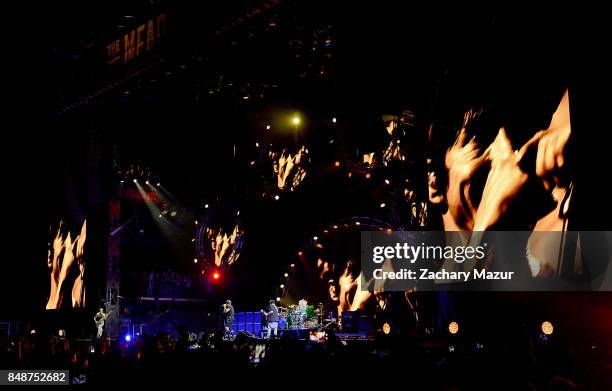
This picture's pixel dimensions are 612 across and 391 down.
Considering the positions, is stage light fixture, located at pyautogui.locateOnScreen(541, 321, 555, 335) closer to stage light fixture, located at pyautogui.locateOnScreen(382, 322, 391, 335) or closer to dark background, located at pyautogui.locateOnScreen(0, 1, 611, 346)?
dark background, located at pyautogui.locateOnScreen(0, 1, 611, 346)

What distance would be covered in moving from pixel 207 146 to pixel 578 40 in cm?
944

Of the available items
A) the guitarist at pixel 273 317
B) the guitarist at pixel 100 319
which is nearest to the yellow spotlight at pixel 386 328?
the guitarist at pixel 273 317

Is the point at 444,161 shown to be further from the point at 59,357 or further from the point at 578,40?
the point at 59,357

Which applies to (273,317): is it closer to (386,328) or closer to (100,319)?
(100,319)

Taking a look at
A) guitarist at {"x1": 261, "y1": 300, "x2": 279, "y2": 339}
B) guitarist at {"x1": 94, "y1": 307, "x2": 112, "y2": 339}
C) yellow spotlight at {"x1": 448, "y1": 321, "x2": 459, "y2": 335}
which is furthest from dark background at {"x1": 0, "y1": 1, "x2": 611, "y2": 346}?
yellow spotlight at {"x1": 448, "y1": 321, "x2": 459, "y2": 335}

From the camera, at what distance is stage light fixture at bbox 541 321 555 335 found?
911 centimetres

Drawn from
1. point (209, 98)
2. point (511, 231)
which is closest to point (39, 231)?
point (209, 98)

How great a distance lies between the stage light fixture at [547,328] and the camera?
9.11m

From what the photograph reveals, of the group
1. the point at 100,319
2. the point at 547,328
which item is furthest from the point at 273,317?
the point at 547,328

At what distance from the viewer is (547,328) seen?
30.0ft

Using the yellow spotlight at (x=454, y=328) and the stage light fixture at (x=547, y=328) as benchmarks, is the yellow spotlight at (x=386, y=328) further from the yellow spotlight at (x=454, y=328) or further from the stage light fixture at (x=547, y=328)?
the stage light fixture at (x=547, y=328)

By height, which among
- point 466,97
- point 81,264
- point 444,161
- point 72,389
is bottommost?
point 72,389

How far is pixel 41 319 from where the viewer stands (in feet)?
54.5

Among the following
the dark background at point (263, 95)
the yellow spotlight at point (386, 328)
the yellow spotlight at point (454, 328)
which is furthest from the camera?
the yellow spotlight at point (386, 328)
